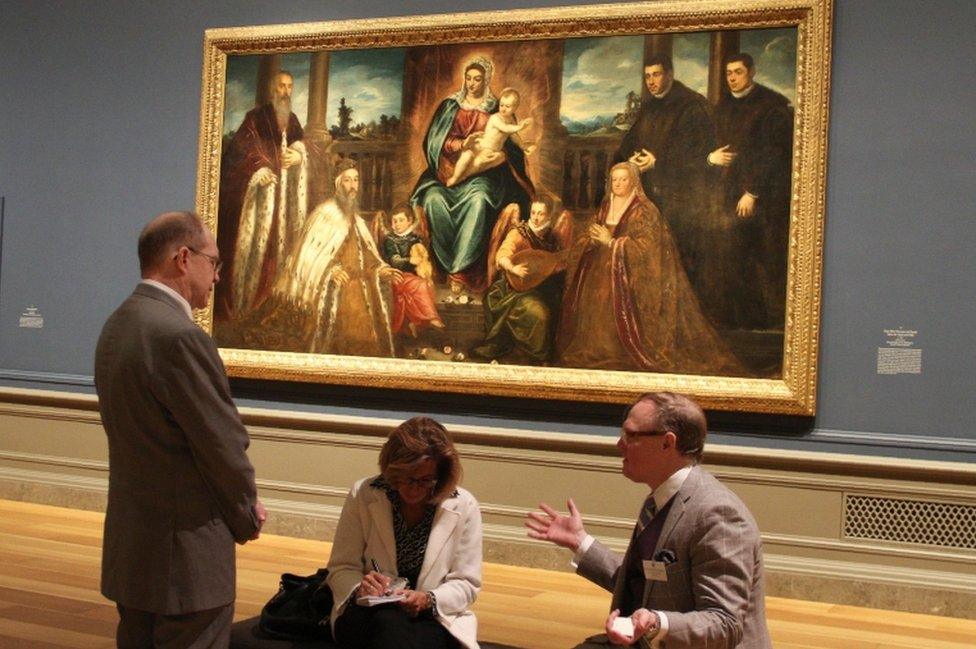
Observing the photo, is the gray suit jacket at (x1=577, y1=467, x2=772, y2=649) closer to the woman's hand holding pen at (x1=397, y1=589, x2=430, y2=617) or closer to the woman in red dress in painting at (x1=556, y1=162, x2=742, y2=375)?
the woman's hand holding pen at (x1=397, y1=589, x2=430, y2=617)

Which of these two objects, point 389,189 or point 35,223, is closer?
point 389,189

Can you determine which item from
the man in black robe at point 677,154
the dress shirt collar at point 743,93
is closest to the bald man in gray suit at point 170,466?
the man in black robe at point 677,154

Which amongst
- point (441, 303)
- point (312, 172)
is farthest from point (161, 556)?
point (312, 172)

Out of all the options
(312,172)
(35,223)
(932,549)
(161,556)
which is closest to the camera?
(161,556)

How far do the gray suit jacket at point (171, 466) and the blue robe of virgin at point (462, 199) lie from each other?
21.4 feet

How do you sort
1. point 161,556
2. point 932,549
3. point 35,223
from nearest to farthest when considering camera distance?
1. point 161,556
2. point 932,549
3. point 35,223

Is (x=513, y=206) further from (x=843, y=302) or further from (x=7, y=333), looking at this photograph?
(x=7, y=333)

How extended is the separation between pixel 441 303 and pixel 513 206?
3.67 feet

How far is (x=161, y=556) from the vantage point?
4.54 m

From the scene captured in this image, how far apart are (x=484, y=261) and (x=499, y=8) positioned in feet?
7.63

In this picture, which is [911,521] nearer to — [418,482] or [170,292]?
[418,482]

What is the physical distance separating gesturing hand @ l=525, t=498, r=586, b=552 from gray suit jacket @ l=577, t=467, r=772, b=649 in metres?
0.60

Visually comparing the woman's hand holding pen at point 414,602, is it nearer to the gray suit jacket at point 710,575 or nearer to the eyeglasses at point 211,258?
the gray suit jacket at point 710,575

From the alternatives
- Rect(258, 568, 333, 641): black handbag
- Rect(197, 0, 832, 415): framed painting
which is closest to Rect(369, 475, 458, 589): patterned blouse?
Rect(258, 568, 333, 641): black handbag
